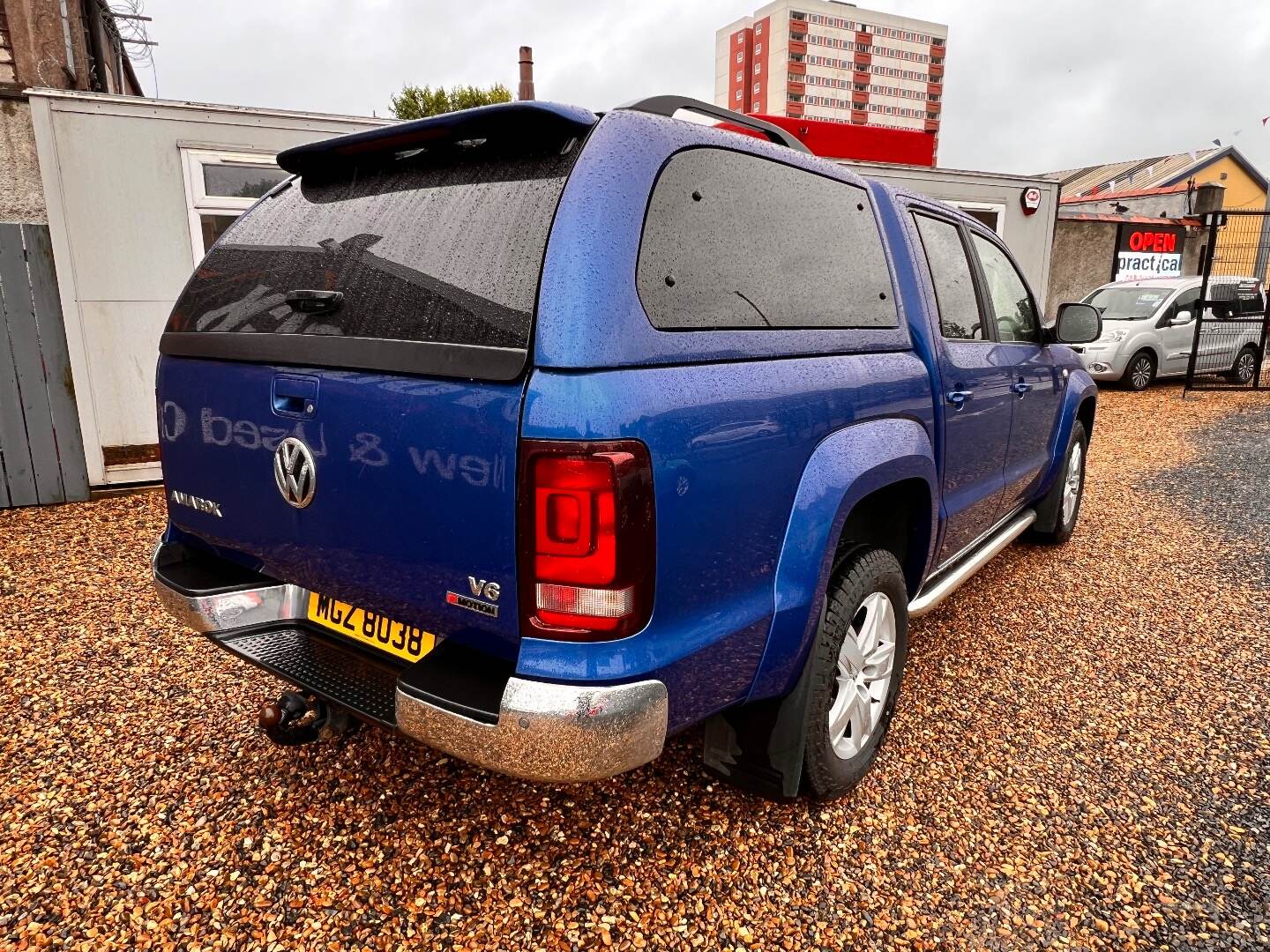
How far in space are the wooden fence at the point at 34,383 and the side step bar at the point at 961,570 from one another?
6.10 meters

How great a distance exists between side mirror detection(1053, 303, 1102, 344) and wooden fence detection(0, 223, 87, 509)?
261 inches

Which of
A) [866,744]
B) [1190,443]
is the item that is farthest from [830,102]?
[866,744]

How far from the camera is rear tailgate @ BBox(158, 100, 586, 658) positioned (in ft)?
5.32

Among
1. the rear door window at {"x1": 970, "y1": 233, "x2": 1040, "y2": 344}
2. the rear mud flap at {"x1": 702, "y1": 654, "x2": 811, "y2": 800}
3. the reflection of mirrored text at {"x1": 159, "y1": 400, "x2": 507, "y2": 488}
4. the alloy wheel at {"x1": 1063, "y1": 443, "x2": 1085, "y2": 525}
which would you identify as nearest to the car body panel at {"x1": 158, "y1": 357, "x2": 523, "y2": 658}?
the reflection of mirrored text at {"x1": 159, "y1": 400, "x2": 507, "y2": 488}

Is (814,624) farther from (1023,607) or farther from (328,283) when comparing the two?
(1023,607)

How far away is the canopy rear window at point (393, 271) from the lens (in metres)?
1.66

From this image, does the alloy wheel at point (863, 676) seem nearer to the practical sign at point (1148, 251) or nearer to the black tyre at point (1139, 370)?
the black tyre at point (1139, 370)

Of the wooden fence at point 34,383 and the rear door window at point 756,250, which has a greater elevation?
the rear door window at point 756,250

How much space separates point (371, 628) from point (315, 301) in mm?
848

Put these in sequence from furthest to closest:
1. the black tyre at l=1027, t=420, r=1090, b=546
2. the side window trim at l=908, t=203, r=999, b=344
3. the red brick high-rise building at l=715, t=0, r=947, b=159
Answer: the red brick high-rise building at l=715, t=0, r=947, b=159 → the black tyre at l=1027, t=420, r=1090, b=546 → the side window trim at l=908, t=203, r=999, b=344

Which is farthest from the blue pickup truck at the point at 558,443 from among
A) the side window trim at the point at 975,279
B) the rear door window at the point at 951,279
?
the side window trim at the point at 975,279

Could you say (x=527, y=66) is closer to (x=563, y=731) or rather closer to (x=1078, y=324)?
(x=1078, y=324)

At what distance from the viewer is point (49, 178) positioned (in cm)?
559

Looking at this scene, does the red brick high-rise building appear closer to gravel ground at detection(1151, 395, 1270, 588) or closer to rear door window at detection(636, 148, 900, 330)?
gravel ground at detection(1151, 395, 1270, 588)
